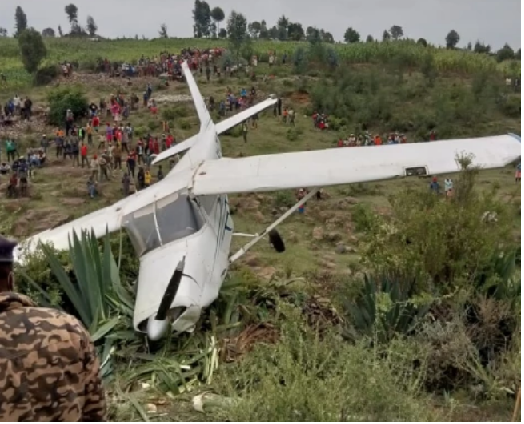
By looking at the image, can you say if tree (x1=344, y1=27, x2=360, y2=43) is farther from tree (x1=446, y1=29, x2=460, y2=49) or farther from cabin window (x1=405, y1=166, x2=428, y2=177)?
cabin window (x1=405, y1=166, x2=428, y2=177)

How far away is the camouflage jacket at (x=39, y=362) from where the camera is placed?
2.54 m

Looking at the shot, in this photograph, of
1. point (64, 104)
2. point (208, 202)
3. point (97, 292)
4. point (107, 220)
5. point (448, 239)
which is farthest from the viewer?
point (64, 104)

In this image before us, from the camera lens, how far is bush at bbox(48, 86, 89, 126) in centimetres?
2969

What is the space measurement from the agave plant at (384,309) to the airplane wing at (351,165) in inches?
50.3

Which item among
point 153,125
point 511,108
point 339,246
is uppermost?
point 153,125

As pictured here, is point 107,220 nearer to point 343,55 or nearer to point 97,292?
point 97,292

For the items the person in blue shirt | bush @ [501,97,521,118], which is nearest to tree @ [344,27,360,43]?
bush @ [501,97,521,118]

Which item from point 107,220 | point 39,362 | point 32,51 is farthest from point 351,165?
point 32,51

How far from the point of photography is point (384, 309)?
6820mm

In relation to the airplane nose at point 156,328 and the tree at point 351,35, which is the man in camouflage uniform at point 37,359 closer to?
the airplane nose at point 156,328

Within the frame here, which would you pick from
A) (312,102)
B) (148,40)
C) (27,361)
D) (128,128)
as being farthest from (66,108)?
(148,40)

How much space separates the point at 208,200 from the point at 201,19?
80366mm

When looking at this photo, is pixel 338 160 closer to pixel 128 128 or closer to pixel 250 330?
pixel 250 330

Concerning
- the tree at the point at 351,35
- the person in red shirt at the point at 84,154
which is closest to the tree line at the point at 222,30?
the tree at the point at 351,35
